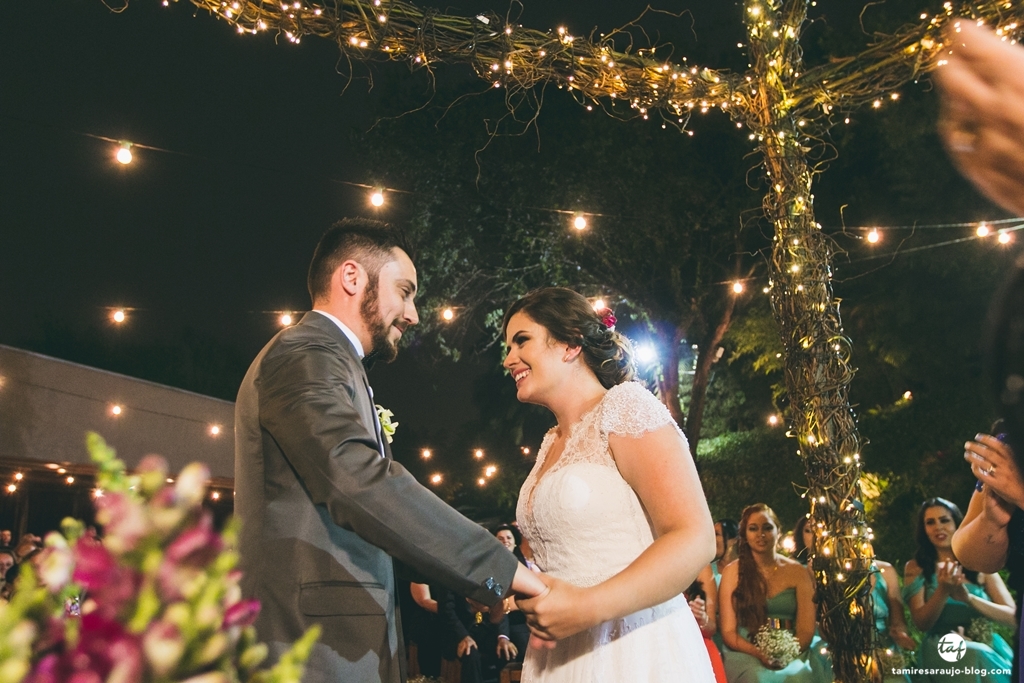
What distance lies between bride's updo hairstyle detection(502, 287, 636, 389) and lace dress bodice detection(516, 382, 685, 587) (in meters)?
0.24

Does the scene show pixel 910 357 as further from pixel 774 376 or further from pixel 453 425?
pixel 453 425

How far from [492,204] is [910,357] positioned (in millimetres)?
7967

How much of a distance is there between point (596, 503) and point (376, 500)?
791mm

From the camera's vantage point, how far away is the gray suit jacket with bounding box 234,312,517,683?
1942 mm

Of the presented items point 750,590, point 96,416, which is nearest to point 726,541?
point 750,590

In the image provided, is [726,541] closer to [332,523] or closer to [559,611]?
[559,611]

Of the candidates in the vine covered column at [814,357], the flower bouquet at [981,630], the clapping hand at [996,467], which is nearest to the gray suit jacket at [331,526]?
the clapping hand at [996,467]

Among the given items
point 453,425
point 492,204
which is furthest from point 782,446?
point 453,425

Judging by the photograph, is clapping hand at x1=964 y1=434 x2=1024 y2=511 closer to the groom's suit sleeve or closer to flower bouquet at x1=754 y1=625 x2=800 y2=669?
the groom's suit sleeve

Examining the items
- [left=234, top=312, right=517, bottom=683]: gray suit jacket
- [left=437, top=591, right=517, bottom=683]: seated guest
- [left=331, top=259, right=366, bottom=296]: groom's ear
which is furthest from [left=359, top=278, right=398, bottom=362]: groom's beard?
[left=437, top=591, right=517, bottom=683]: seated guest

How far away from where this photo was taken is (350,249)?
2633mm

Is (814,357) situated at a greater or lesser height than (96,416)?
lesser

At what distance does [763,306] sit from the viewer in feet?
50.5

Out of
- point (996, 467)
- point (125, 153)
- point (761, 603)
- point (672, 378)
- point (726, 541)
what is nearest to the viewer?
point (996, 467)
